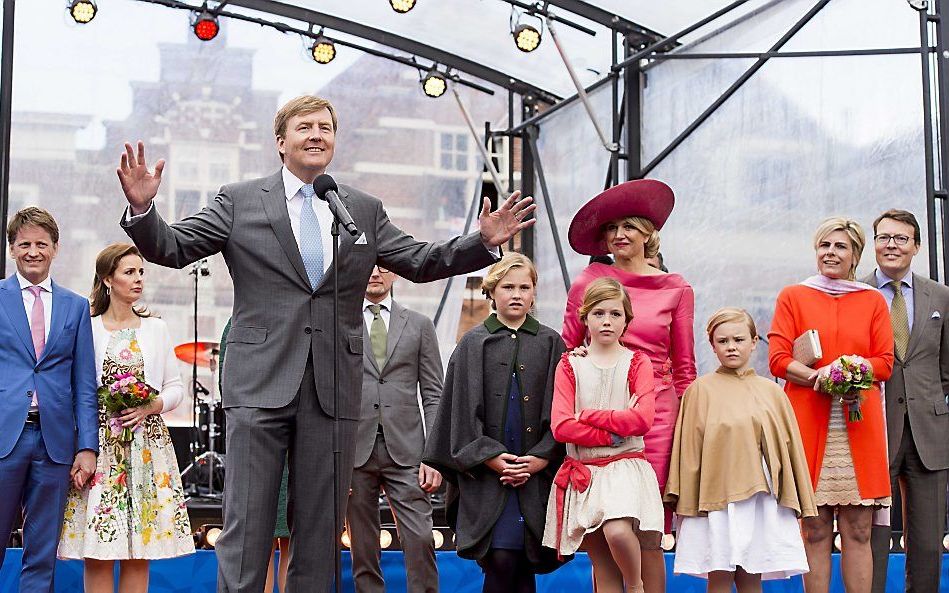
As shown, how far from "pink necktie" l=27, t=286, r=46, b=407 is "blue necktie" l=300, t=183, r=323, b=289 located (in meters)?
1.72

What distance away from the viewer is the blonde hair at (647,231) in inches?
183

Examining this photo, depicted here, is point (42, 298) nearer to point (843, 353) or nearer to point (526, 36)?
point (843, 353)

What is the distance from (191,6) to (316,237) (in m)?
6.81

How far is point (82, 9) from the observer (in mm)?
8727

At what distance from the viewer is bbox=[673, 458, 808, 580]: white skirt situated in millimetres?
4320

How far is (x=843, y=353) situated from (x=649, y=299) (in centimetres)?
93

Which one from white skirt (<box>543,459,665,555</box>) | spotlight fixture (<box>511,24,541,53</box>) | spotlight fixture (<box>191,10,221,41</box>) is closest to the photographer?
white skirt (<box>543,459,665,555</box>)

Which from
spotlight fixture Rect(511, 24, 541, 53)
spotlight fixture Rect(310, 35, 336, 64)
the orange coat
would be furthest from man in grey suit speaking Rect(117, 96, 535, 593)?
spotlight fixture Rect(310, 35, 336, 64)

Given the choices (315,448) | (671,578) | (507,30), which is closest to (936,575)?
(671,578)

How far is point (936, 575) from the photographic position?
17.0 feet

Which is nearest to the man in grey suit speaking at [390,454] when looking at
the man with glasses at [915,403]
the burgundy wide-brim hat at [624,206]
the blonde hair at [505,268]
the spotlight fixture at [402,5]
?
the blonde hair at [505,268]

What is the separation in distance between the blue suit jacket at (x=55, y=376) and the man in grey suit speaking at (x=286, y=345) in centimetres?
149

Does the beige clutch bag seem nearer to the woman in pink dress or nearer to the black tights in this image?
the woman in pink dress

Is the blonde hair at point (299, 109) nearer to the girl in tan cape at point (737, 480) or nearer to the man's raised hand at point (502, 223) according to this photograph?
the man's raised hand at point (502, 223)
